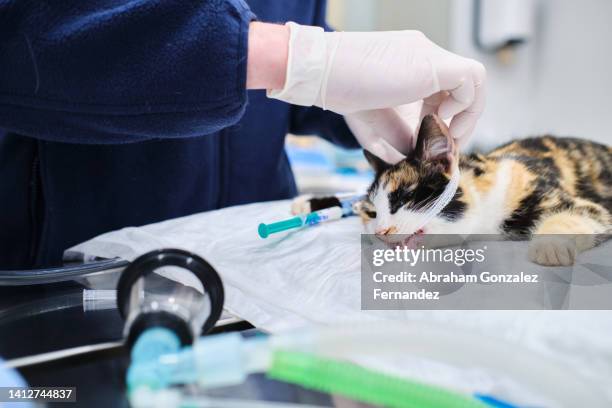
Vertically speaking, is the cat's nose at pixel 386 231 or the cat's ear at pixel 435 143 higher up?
the cat's ear at pixel 435 143

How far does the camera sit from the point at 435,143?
72 centimetres

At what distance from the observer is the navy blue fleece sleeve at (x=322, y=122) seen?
1089 millimetres

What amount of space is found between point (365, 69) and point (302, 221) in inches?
10.5

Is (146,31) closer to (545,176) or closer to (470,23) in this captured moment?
(545,176)

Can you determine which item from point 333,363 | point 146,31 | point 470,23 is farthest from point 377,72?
point 470,23

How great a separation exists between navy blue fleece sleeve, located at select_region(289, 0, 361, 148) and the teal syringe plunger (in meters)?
0.26

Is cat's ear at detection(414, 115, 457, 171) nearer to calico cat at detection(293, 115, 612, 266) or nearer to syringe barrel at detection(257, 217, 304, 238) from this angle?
calico cat at detection(293, 115, 612, 266)

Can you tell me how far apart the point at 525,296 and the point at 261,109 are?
2.27 ft

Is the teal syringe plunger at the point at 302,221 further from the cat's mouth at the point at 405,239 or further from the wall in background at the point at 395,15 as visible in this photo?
the wall in background at the point at 395,15

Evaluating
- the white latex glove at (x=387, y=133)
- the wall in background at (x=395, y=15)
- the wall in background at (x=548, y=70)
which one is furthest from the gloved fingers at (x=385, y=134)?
the wall in background at (x=395, y=15)

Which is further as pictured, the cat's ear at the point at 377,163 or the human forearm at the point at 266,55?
the cat's ear at the point at 377,163

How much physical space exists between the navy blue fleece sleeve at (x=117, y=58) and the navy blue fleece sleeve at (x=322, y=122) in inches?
21.5

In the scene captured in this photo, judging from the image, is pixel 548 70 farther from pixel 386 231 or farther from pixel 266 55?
pixel 266 55

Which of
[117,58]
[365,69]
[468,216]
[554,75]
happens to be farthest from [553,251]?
[554,75]
